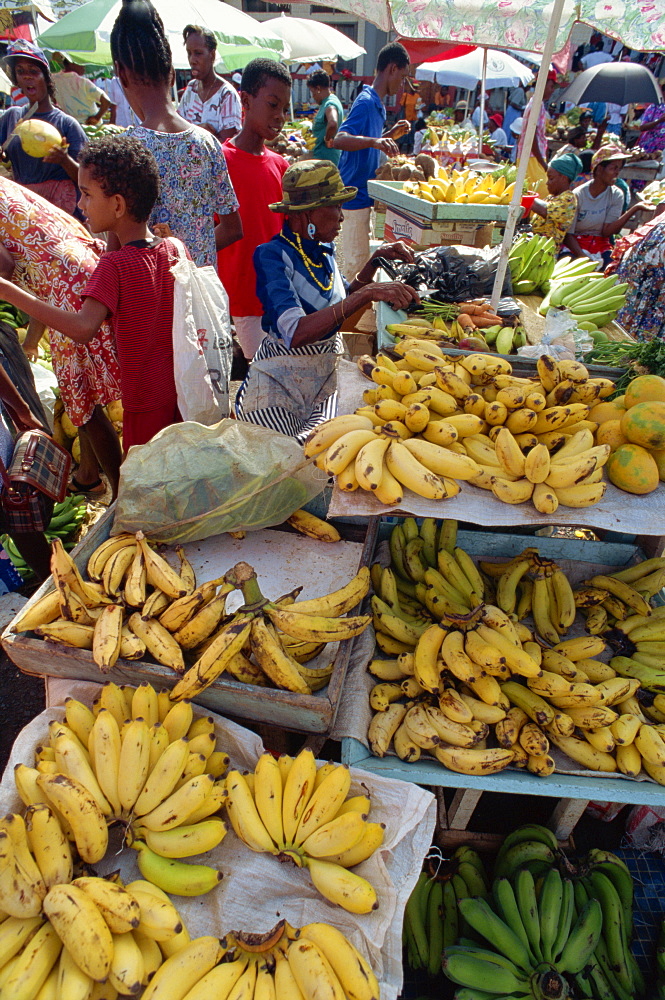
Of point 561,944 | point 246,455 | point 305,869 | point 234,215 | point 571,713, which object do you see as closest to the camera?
point 305,869

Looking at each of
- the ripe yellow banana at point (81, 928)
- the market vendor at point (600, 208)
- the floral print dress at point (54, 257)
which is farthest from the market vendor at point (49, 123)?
the market vendor at point (600, 208)

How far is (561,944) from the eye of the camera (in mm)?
1960

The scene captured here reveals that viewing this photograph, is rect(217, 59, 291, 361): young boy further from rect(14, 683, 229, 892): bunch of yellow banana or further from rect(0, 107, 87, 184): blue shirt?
rect(14, 683, 229, 892): bunch of yellow banana

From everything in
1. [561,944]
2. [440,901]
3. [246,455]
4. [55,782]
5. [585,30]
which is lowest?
[440,901]

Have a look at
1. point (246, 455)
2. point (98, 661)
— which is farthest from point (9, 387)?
point (98, 661)

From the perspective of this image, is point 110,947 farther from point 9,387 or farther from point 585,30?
point 585,30

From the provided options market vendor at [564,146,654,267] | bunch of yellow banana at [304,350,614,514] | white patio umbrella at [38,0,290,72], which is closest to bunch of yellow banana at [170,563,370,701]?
bunch of yellow banana at [304,350,614,514]

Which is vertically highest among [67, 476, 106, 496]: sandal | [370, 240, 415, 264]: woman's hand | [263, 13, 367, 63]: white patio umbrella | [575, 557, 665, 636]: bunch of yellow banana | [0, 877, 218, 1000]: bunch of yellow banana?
[263, 13, 367, 63]: white patio umbrella

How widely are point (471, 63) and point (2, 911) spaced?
16975 millimetres

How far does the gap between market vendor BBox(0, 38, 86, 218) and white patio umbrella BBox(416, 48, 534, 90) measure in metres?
11.0

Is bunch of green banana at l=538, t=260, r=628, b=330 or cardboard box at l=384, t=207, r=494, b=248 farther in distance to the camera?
cardboard box at l=384, t=207, r=494, b=248

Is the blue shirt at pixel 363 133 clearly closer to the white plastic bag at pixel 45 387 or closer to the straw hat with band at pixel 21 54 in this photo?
the straw hat with band at pixel 21 54

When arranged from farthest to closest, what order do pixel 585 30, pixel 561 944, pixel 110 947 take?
pixel 585 30
pixel 561 944
pixel 110 947

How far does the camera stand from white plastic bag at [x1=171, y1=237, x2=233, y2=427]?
2820mm
